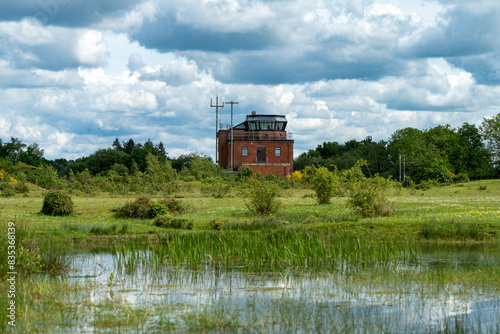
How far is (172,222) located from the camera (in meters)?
29.5

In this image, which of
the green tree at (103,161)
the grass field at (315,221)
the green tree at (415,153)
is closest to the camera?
the grass field at (315,221)

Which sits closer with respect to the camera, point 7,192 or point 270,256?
point 270,256

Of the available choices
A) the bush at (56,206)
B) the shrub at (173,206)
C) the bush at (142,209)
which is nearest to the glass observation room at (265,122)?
the shrub at (173,206)

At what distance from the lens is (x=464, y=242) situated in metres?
24.8

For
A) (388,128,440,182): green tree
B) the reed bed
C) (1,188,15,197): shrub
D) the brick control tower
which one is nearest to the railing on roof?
the brick control tower

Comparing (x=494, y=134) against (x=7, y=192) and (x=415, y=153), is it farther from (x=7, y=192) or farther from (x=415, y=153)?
(x=7, y=192)

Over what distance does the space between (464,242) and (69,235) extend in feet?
58.3

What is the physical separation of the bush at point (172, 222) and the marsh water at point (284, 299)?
1105 cm

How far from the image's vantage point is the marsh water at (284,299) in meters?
11.1

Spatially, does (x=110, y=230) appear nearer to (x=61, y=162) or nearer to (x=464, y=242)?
(x=464, y=242)

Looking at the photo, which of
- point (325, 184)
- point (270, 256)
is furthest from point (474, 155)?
point (270, 256)

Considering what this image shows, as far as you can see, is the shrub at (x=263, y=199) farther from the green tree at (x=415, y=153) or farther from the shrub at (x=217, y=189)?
the green tree at (x=415, y=153)

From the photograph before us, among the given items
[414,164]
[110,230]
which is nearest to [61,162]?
[414,164]

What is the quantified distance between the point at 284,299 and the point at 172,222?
56.0 feet
